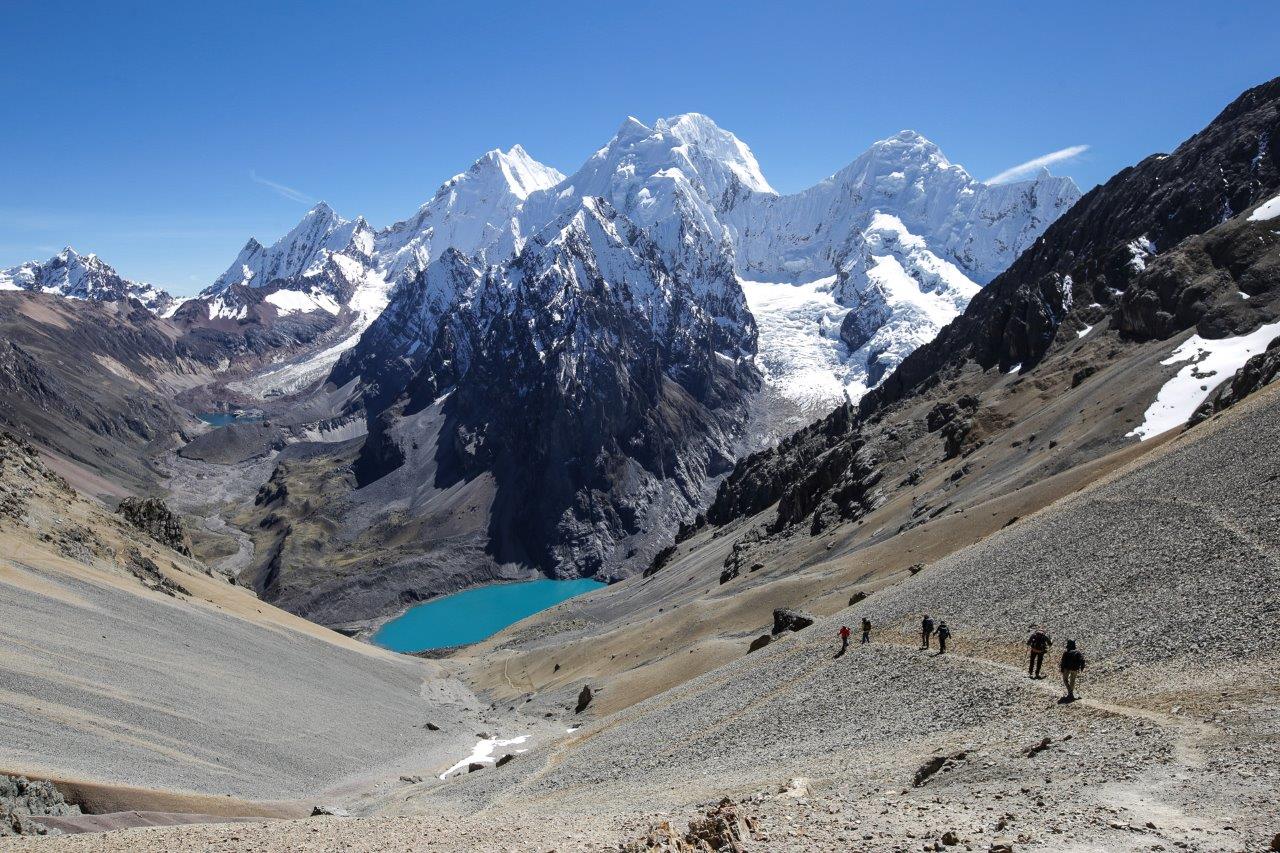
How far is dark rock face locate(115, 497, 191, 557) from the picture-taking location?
98.8m

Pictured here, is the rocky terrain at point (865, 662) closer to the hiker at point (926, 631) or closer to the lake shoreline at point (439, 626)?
the hiker at point (926, 631)

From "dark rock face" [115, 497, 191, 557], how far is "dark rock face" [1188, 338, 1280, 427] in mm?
99697

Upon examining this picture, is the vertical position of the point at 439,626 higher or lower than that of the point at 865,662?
lower

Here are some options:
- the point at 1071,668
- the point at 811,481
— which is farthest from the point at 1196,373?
the point at 1071,668

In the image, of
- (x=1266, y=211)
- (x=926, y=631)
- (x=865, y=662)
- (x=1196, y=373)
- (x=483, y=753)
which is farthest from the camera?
(x=1266, y=211)

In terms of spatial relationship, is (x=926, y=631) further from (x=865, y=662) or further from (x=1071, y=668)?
(x=1071, y=668)

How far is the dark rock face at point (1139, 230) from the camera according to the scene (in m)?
112

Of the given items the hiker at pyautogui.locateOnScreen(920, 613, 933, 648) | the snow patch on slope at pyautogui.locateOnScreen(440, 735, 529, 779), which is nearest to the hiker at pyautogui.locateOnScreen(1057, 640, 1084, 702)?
the hiker at pyautogui.locateOnScreen(920, 613, 933, 648)

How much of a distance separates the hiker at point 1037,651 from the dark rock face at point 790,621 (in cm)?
2392

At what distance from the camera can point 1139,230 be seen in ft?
412

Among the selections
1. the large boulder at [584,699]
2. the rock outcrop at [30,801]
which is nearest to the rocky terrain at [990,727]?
the rock outcrop at [30,801]

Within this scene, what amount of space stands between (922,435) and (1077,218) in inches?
2645

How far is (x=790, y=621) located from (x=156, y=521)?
3144 inches

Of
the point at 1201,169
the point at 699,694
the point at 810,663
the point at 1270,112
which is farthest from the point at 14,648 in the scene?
the point at 1270,112
